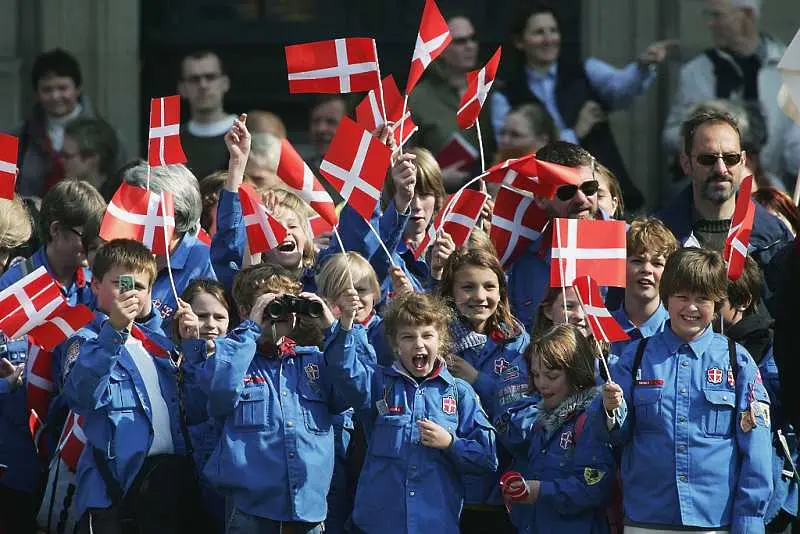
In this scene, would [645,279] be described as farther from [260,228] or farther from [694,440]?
[260,228]

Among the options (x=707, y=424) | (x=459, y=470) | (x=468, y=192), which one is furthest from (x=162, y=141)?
(x=707, y=424)

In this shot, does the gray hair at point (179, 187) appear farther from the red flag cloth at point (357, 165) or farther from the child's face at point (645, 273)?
the child's face at point (645, 273)

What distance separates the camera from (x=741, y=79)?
10.9 m

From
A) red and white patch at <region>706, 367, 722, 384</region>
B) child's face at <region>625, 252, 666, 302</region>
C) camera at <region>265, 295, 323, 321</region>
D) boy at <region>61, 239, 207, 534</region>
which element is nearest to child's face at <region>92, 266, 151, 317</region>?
boy at <region>61, 239, 207, 534</region>

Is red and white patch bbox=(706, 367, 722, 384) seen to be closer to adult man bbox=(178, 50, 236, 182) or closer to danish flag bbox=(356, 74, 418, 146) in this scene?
danish flag bbox=(356, 74, 418, 146)

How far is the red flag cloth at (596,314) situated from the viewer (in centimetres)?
700

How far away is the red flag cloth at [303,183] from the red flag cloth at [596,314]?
4.29 ft

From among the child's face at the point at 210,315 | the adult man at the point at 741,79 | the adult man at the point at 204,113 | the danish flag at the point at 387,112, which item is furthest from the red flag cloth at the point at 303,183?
the adult man at the point at 741,79

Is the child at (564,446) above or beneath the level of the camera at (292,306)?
beneath

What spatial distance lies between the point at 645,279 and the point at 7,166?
8.51 ft

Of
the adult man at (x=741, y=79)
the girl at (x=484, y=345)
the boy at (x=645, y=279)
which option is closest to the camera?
the girl at (x=484, y=345)

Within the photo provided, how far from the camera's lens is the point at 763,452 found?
6.84 metres

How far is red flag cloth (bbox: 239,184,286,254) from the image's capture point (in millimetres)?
7680

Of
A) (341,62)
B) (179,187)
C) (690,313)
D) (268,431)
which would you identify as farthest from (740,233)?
(179,187)
